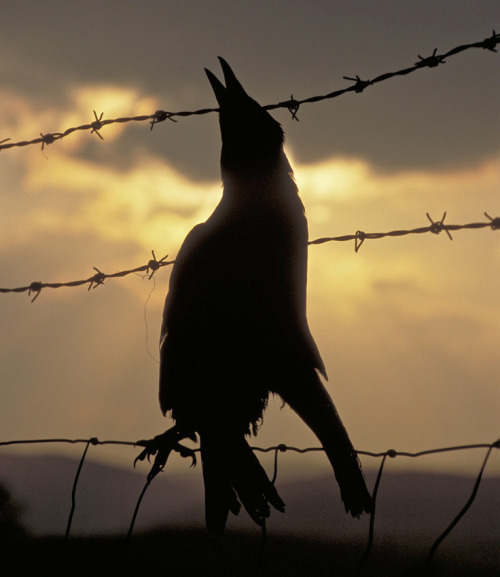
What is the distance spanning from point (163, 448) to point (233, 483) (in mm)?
320

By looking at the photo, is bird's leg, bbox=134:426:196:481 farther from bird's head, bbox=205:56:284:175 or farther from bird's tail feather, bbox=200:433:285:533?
bird's head, bbox=205:56:284:175

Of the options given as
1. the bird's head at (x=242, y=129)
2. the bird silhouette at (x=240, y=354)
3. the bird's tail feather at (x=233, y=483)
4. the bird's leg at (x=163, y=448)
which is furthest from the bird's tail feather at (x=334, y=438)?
the bird's head at (x=242, y=129)

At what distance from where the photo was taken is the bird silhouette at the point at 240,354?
2.63 metres

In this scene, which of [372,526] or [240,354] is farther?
[240,354]

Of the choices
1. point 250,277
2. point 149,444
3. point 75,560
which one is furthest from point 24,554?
point 250,277

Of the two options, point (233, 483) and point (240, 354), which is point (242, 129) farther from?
point (233, 483)

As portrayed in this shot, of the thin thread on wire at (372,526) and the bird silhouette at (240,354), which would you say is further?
the bird silhouette at (240,354)

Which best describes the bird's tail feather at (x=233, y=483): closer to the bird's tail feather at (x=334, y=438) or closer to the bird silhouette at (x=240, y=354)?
the bird silhouette at (x=240, y=354)

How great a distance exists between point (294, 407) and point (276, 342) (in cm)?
23

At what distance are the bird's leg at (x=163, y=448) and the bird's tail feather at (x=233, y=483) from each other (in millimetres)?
119

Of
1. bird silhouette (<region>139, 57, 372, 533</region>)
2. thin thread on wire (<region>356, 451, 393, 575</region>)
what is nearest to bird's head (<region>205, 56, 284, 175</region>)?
bird silhouette (<region>139, 57, 372, 533</region>)

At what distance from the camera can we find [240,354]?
271 cm

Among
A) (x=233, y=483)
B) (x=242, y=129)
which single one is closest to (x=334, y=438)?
(x=233, y=483)

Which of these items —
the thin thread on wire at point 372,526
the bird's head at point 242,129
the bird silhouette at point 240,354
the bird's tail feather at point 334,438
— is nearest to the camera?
the thin thread on wire at point 372,526
